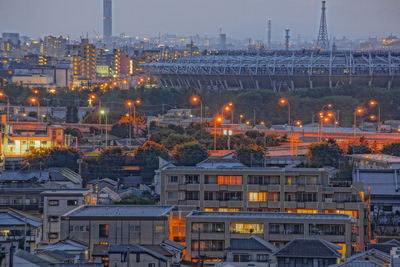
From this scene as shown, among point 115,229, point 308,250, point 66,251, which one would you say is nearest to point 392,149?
point 115,229

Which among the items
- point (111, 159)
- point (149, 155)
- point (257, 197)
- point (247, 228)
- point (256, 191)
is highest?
point (256, 191)

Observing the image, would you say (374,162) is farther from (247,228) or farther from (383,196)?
(247,228)

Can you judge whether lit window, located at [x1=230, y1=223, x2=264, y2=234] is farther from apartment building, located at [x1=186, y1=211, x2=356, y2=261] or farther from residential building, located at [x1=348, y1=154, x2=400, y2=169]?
residential building, located at [x1=348, y1=154, x2=400, y2=169]

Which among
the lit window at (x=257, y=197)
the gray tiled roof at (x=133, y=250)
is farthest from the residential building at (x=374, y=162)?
the gray tiled roof at (x=133, y=250)

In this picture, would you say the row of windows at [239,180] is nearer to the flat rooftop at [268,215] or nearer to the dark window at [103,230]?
the flat rooftop at [268,215]

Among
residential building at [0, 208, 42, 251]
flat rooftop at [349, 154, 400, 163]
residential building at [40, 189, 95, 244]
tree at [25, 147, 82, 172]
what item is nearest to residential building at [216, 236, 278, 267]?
residential building at [0, 208, 42, 251]

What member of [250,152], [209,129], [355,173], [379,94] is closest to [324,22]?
[379,94]
